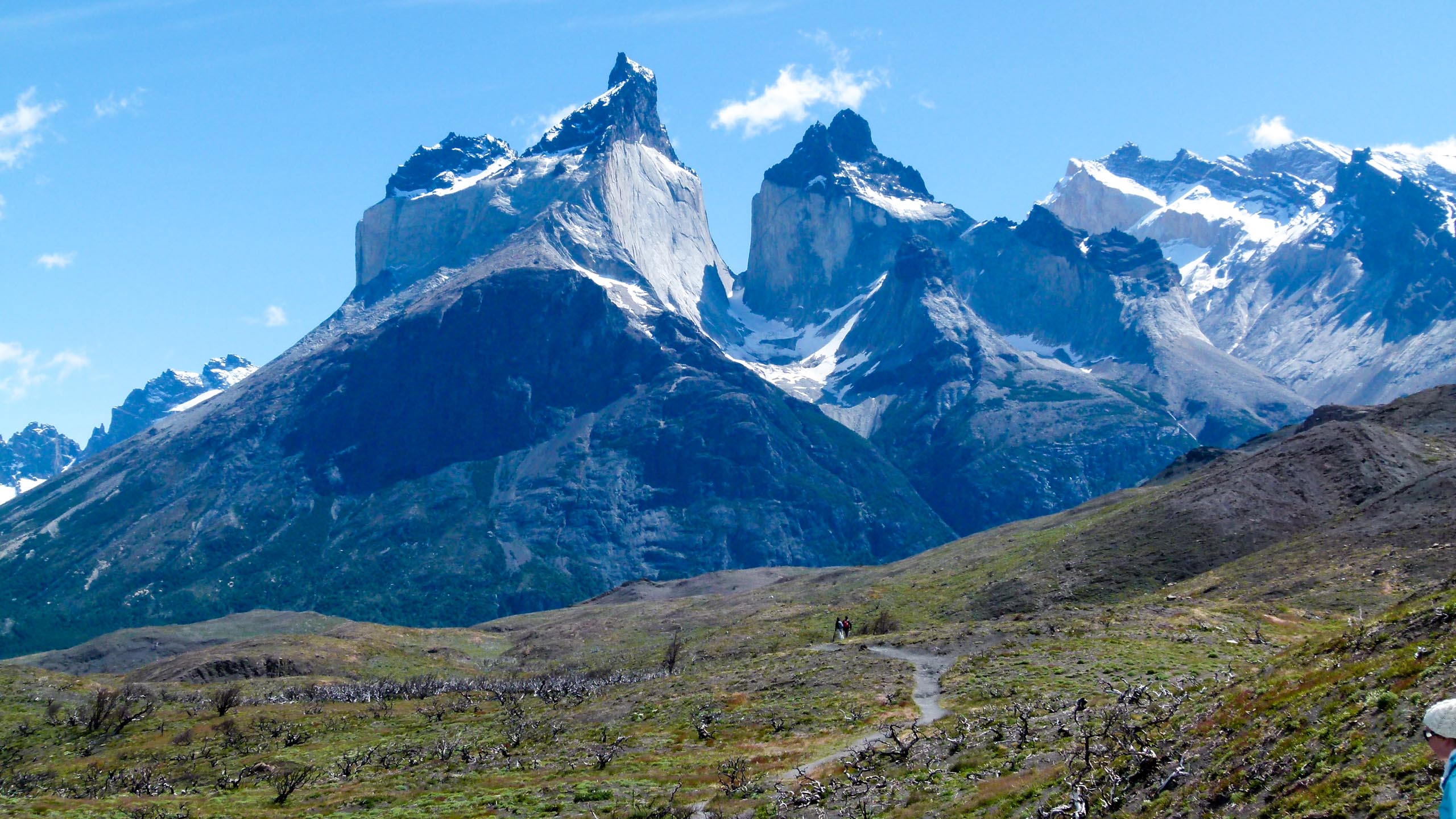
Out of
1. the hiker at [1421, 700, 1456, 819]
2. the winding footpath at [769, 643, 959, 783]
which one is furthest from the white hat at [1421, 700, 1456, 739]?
the winding footpath at [769, 643, 959, 783]

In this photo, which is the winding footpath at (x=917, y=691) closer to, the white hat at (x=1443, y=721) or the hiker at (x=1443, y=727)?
the hiker at (x=1443, y=727)

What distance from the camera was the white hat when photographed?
15898 mm

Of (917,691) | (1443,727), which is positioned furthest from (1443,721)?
(917,691)

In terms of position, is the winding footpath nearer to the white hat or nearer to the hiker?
the hiker

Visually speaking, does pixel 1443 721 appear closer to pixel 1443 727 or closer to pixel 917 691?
pixel 1443 727

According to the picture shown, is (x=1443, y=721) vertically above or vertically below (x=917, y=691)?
above

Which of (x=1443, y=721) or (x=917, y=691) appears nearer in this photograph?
(x=1443, y=721)

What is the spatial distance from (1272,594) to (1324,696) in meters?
69.1

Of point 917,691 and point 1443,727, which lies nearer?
point 1443,727

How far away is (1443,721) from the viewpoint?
15977mm

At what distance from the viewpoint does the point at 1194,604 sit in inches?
3447

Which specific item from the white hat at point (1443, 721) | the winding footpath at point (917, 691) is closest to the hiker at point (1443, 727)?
→ the white hat at point (1443, 721)

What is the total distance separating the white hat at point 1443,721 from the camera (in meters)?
15.9

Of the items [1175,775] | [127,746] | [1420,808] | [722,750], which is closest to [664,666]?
[127,746]
